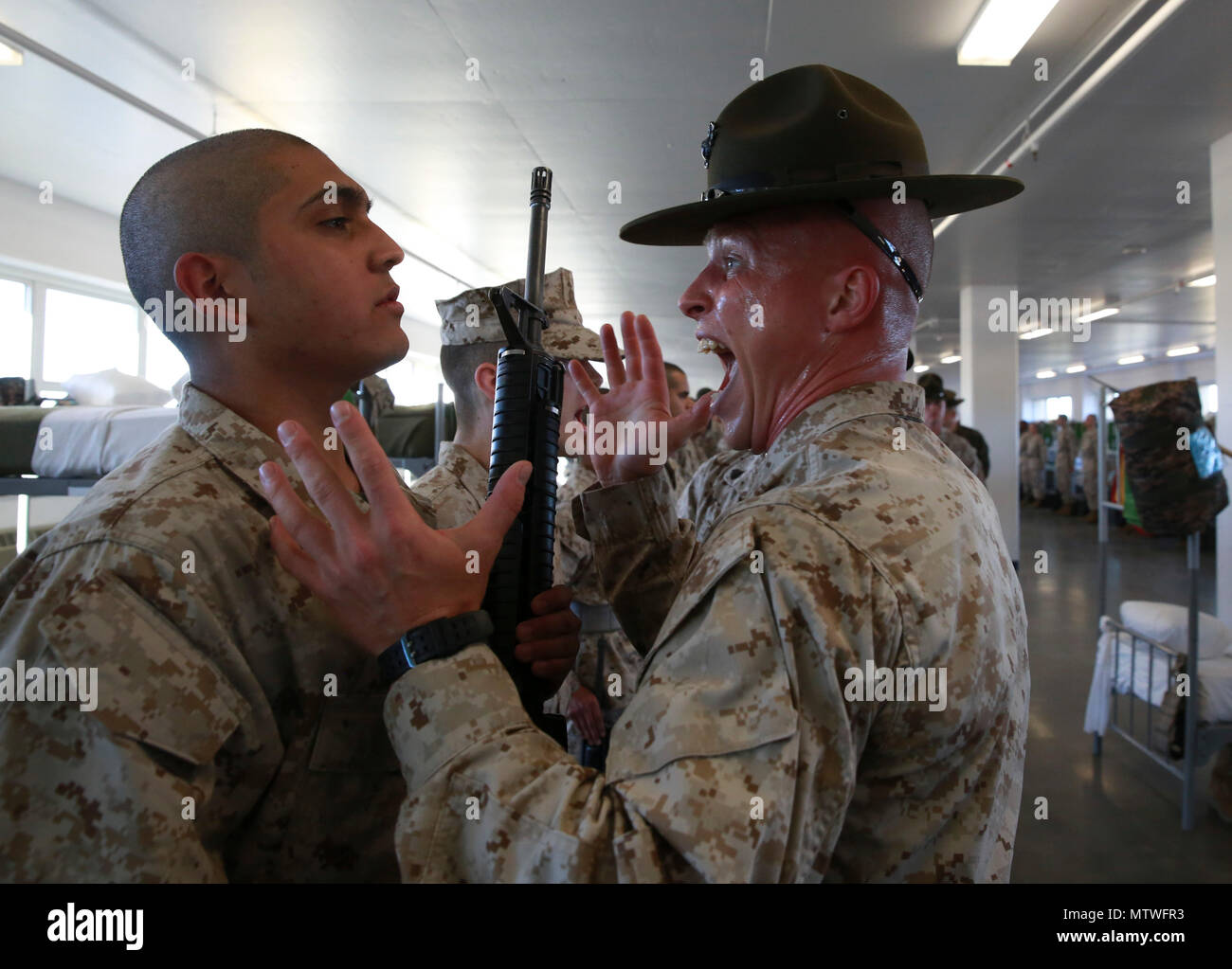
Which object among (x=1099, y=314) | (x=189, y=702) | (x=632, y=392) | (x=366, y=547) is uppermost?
(x=1099, y=314)

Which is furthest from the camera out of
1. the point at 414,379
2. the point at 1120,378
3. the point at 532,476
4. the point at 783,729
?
the point at 1120,378

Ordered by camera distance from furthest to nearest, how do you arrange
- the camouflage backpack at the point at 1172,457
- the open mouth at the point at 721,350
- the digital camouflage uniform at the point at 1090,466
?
the digital camouflage uniform at the point at 1090,466 → the camouflage backpack at the point at 1172,457 → the open mouth at the point at 721,350

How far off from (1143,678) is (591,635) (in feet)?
10.3

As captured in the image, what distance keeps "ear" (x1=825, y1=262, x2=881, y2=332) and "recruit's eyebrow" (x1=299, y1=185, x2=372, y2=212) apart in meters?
0.76

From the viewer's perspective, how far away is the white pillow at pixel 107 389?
403 cm

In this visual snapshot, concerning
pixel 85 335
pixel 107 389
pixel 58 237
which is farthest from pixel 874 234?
pixel 85 335

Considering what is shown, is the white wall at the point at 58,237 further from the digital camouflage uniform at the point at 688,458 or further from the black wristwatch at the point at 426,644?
the black wristwatch at the point at 426,644

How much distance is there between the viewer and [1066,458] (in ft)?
55.4

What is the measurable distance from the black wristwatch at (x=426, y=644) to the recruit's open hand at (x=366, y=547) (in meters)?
0.01

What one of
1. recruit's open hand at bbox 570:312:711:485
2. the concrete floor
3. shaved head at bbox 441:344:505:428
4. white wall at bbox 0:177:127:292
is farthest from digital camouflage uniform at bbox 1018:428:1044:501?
recruit's open hand at bbox 570:312:711:485

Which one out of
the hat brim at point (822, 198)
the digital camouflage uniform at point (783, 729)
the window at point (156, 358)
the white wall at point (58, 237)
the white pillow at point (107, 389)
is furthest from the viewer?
the window at point (156, 358)

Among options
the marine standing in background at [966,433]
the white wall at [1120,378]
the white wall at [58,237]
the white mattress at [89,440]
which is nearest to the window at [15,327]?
the white wall at [58,237]

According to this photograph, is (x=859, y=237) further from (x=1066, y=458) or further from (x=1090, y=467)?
(x=1066, y=458)

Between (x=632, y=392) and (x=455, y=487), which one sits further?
(x=455, y=487)
